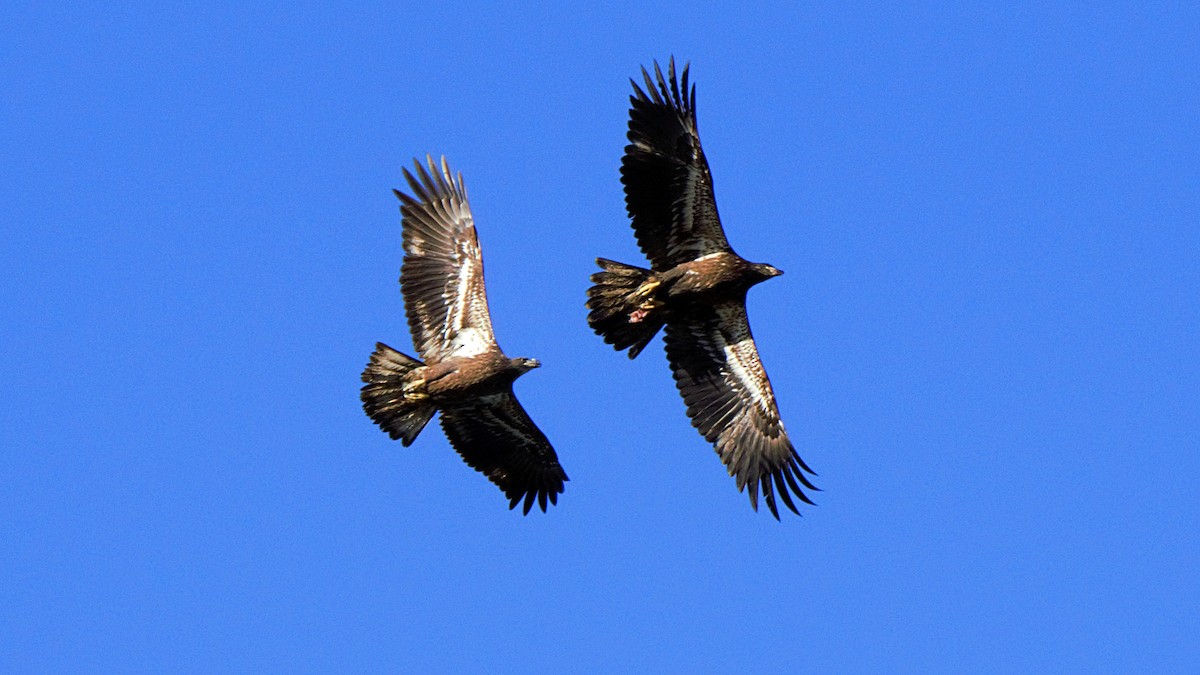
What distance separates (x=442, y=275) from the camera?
19.2 meters

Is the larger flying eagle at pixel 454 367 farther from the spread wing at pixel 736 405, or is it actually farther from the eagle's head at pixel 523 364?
the spread wing at pixel 736 405

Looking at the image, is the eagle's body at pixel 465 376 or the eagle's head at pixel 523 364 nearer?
the eagle's body at pixel 465 376

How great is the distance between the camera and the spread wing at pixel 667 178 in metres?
18.1

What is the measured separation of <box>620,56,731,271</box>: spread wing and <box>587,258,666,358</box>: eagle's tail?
0.23 m

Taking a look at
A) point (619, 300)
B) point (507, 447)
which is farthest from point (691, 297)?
point (507, 447)

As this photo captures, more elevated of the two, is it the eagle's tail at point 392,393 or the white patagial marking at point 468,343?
the white patagial marking at point 468,343

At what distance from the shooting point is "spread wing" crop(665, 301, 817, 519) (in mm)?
19250

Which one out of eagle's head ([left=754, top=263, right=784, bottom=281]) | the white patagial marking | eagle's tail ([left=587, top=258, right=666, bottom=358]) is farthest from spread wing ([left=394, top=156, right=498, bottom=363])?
eagle's head ([left=754, top=263, right=784, bottom=281])

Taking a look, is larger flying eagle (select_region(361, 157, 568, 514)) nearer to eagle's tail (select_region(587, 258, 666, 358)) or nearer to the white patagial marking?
the white patagial marking

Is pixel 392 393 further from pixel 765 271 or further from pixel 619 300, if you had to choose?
pixel 765 271

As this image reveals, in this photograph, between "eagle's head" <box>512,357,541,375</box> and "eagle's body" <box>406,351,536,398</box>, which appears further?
"eagle's head" <box>512,357,541,375</box>

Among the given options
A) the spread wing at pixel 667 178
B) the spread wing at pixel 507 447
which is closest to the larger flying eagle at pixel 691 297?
the spread wing at pixel 667 178


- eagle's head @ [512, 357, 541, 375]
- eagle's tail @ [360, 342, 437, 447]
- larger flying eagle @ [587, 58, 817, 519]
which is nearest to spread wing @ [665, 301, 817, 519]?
larger flying eagle @ [587, 58, 817, 519]

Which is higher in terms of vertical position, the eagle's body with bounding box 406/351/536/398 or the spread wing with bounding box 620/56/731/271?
the spread wing with bounding box 620/56/731/271
